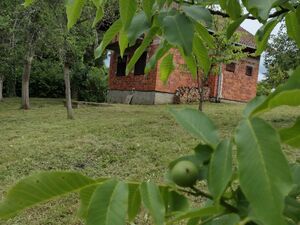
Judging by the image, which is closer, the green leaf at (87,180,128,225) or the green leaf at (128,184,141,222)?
the green leaf at (87,180,128,225)

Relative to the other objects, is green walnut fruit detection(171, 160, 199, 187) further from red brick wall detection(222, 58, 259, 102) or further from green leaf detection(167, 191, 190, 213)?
red brick wall detection(222, 58, 259, 102)

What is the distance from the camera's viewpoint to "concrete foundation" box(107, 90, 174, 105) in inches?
742

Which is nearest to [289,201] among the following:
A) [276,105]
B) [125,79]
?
[276,105]

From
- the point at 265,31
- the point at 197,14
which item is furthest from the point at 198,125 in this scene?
the point at 265,31

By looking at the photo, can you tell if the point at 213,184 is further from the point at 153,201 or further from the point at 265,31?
the point at 265,31

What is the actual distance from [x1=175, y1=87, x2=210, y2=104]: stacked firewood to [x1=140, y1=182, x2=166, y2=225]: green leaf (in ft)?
60.0

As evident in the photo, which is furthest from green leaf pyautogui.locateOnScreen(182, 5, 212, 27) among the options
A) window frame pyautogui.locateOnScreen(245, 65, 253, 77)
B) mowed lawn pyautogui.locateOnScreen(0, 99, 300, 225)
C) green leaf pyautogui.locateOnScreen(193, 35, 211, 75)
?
window frame pyautogui.locateOnScreen(245, 65, 253, 77)

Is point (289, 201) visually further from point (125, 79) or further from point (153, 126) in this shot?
point (125, 79)

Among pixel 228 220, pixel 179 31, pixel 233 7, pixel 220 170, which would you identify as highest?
pixel 233 7

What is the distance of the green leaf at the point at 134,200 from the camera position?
0.90 m

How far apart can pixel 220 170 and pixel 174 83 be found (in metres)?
18.7

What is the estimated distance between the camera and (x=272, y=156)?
62cm

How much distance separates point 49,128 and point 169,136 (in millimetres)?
3309

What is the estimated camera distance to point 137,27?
1.08 meters
